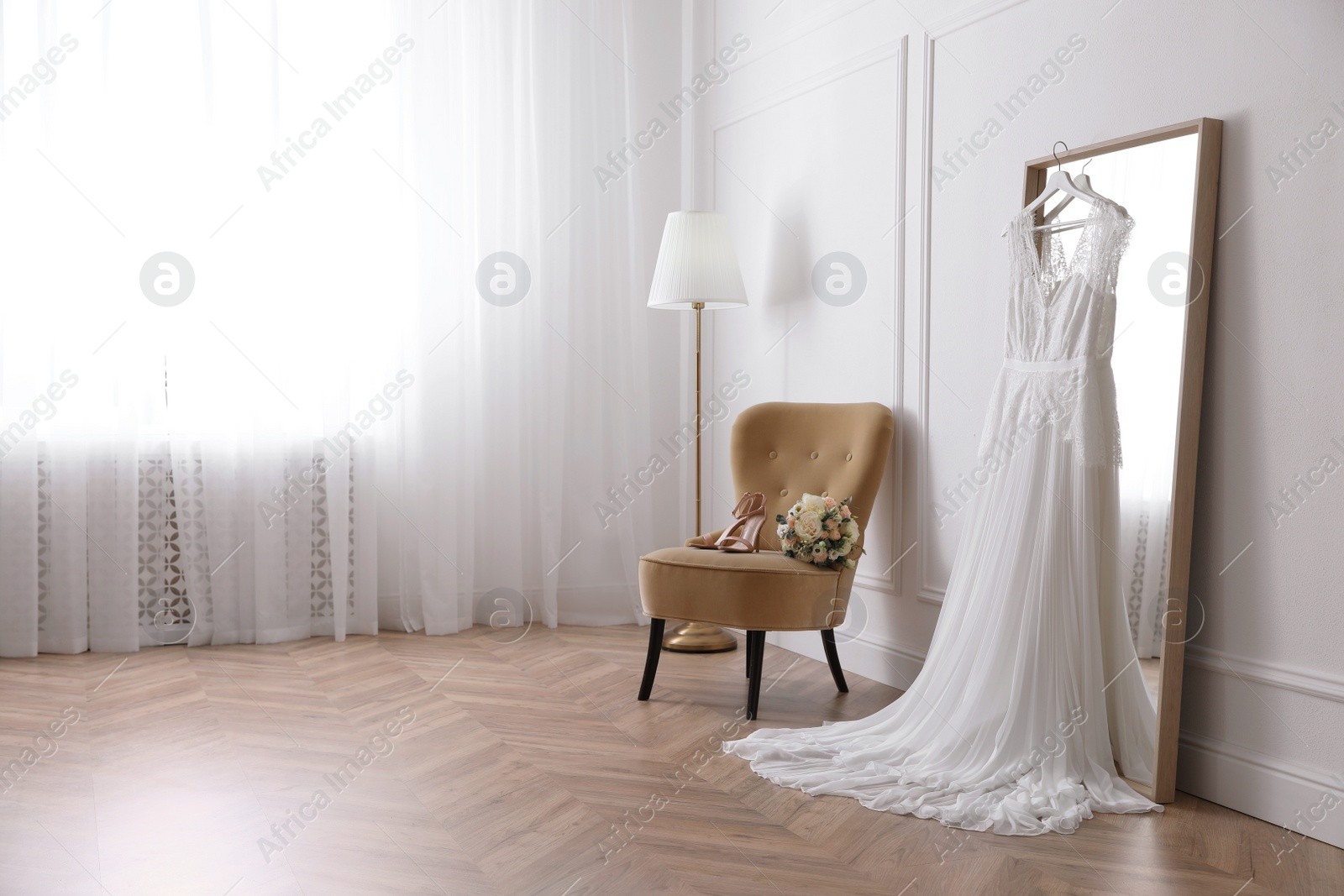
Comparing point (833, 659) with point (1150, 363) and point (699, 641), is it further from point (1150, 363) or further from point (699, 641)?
point (1150, 363)

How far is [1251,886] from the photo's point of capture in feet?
6.58

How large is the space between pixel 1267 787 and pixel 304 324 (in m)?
3.72

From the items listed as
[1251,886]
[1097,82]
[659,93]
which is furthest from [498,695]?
[659,93]

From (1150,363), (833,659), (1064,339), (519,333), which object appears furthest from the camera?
(519,333)

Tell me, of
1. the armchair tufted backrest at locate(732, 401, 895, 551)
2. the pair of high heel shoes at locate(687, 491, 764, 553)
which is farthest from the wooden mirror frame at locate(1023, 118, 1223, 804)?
the pair of high heel shoes at locate(687, 491, 764, 553)

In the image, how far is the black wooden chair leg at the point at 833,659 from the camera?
3.42m

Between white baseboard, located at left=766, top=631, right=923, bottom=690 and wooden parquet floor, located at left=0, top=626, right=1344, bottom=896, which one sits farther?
white baseboard, located at left=766, top=631, right=923, bottom=690

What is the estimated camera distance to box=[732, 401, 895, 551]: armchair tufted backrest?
3.48 m

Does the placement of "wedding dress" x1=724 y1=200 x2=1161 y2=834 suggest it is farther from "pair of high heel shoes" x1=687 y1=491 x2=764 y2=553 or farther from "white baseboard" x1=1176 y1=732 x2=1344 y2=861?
"pair of high heel shoes" x1=687 y1=491 x2=764 y2=553

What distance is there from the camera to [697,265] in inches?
156

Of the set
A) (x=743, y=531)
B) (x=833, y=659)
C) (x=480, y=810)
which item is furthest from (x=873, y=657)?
(x=480, y=810)

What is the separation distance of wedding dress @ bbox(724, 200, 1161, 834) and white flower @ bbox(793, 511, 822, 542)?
1.72 feet


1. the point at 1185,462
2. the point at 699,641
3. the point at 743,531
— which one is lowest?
the point at 699,641

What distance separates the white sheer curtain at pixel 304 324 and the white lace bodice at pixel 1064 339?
219cm
